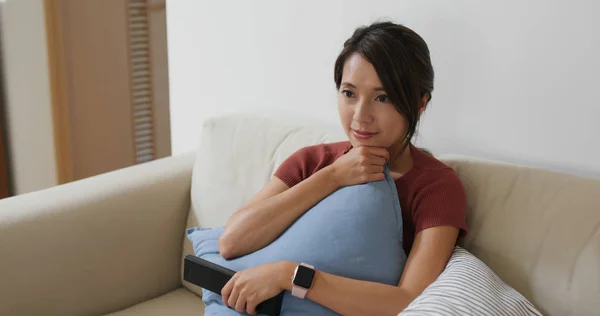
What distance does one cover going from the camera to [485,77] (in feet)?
4.81

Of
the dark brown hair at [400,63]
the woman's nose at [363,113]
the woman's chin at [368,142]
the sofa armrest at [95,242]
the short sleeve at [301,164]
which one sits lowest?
the sofa armrest at [95,242]

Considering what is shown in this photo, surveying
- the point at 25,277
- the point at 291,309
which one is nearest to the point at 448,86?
the point at 291,309

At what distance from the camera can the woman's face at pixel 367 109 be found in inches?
51.3

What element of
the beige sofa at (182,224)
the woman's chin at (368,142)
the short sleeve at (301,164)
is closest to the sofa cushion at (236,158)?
the beige sofa at (182,224)

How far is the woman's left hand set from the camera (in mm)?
1235

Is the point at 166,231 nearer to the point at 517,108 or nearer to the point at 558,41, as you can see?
the point at 517,108

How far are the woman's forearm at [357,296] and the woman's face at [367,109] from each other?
30cm

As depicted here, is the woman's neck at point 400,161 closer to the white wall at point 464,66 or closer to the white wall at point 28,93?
Answer: the white wall at point 464,66

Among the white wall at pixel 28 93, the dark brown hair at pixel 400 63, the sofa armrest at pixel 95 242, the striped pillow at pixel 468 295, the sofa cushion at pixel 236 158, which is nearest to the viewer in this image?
the striped pillow at pixel 468 295

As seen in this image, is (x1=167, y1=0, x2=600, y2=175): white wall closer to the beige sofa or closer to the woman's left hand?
the beige sofa

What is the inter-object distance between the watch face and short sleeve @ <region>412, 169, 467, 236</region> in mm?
226

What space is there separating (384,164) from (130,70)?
7.11 ft

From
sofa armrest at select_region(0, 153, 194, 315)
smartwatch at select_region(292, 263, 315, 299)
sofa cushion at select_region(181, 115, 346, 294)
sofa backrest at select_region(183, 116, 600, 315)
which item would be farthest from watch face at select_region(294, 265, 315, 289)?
sofa armrest at select_region(0, 153, 194, 315)

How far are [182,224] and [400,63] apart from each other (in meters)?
0.82
